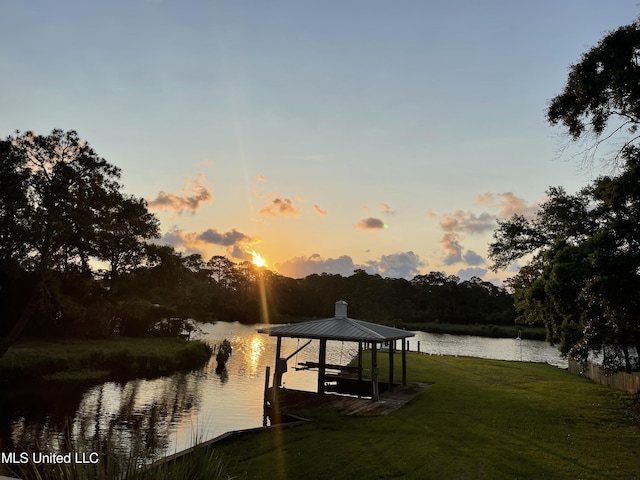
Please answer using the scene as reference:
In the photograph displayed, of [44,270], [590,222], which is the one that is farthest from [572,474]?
[44,270]

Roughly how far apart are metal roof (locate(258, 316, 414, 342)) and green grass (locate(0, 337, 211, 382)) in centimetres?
1526

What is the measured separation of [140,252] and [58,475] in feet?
138

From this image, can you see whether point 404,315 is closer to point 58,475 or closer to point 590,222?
point 590,222

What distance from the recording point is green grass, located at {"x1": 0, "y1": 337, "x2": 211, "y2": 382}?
2622 centimetres

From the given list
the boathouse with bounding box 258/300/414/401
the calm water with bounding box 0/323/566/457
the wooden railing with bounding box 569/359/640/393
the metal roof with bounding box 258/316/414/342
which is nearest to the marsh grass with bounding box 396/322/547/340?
the wooden railing with bounding box 569/359/640/393

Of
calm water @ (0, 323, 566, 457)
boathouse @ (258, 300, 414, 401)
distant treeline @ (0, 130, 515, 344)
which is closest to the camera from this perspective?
calm water @ (0, 323, 566, 457)

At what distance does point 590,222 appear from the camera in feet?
85.1

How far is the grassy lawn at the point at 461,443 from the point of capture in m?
10.4

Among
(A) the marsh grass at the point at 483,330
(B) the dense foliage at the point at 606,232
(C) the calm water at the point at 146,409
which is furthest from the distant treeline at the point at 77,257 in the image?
(A) the marsh grass at the point at 483,330

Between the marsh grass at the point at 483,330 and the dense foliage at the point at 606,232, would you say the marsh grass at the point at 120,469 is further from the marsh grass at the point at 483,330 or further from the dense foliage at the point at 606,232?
the marsh grass at the point at 483,330

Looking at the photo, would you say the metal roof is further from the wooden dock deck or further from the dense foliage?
the dense foliage

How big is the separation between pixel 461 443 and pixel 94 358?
2616 centimetres

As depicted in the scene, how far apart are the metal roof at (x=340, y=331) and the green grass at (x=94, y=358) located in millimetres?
15264

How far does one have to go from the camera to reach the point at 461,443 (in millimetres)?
12352
